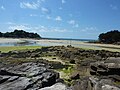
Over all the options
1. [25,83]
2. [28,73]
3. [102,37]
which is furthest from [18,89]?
[102,37]

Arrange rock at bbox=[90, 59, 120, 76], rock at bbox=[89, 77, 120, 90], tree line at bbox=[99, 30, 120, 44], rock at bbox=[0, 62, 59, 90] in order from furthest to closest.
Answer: tree line at bbox=[99, 30, 120, 44] → rock at bbox=[90, 59, 120, 76] → rock at bbox=[0, 62, 59, 90] → rock at bbox=[89, 77, 120, 90]

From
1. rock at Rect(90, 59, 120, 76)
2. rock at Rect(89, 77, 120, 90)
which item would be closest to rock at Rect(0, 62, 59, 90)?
rock at Rect(89, 77, 120, 90)

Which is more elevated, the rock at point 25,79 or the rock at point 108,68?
the rock at point 108,68

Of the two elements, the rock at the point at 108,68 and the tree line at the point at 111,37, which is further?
the tree line at the point at 111,37

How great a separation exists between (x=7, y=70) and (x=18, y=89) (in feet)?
15.9

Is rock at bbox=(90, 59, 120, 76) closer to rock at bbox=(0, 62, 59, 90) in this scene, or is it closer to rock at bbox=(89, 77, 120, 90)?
rock at bbox=(89, 77, 120, 90)

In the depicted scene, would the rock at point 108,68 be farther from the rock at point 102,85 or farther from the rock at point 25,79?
the rock at point 25,79

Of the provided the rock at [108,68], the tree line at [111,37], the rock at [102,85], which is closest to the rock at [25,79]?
the rock at [102,85]

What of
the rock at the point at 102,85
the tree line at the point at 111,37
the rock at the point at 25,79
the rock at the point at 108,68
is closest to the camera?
the rock at the point at 102,85

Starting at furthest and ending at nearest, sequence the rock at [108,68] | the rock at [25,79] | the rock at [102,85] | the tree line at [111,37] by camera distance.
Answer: the tree line at [111,37], the rock at [108,68], the rock at [25,79], the rock at [102,85]

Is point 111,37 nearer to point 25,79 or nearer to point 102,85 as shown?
point 25,79

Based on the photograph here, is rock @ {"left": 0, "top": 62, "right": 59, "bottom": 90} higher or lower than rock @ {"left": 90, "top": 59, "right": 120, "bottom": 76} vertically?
lower

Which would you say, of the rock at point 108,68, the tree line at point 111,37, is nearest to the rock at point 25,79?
the rock at point 108,68

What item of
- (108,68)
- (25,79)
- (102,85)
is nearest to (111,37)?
(108,68)
